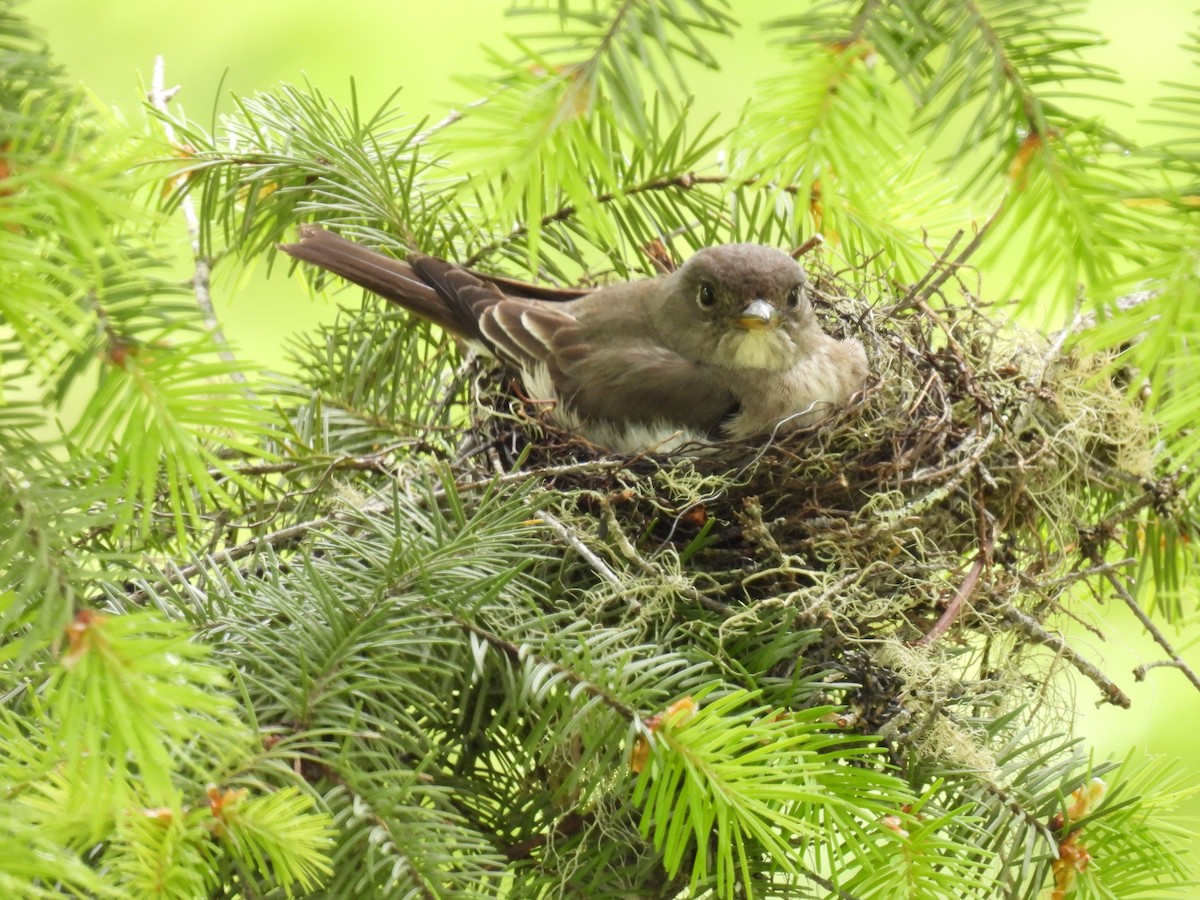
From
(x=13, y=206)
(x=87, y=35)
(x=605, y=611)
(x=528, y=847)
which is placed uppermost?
(x=87, y=35)

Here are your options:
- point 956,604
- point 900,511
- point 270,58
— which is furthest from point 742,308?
point 270,58

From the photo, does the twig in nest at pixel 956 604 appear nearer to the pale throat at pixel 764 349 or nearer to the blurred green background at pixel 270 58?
the pale throat at pixel 764 349

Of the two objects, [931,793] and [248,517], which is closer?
[931,793]

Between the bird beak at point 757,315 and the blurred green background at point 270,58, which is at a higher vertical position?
the blurred green background at point 270,58

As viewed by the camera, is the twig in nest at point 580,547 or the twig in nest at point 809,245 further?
the twig in nest at point 809,245

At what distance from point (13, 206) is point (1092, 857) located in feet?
4.85

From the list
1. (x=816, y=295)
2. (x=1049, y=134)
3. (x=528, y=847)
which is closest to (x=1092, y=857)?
(x=528, y=847)

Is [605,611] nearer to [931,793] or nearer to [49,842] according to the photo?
[931,793]

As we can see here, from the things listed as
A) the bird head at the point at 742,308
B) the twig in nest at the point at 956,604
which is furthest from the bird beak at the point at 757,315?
the twig in nest at the point at 956,604

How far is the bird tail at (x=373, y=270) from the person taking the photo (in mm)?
2566

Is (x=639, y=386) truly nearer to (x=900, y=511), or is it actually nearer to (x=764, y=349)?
(x=764, y=349)

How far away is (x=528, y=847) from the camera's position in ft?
5.04

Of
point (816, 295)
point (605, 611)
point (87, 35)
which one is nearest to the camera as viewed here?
point (605, 611)

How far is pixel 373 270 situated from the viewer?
8.75 ft
